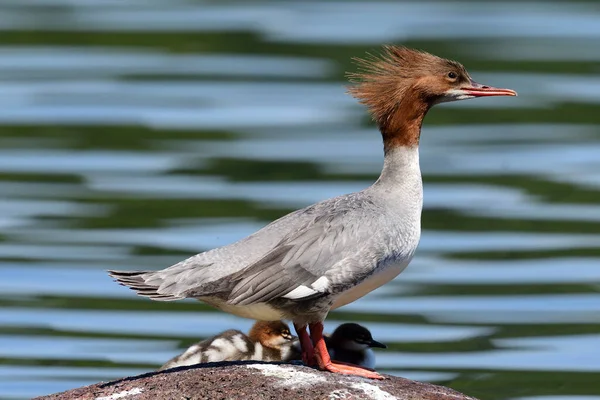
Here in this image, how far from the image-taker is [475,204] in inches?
526

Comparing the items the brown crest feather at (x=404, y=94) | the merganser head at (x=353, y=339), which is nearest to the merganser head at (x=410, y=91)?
the brown crest feather at (x=404, y=94)

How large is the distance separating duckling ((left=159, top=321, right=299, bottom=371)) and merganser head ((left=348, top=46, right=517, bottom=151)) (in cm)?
152

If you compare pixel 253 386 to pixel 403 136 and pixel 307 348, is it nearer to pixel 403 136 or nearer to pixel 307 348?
pixel 307 348

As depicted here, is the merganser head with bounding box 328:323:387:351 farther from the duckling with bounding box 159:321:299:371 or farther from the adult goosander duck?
the adult goosander duck

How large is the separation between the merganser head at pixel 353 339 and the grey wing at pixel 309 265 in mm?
1501

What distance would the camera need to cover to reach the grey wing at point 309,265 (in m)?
7.19

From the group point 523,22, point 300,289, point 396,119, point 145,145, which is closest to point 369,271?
point 300,289

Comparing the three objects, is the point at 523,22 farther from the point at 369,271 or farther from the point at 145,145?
the point at 369,271

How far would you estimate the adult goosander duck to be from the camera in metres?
7.20

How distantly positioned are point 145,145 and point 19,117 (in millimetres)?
1637

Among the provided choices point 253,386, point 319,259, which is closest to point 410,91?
point 319,259

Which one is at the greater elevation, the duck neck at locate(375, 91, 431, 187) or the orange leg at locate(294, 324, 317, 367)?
the duck neck at locate(375, 91, 431, 187)

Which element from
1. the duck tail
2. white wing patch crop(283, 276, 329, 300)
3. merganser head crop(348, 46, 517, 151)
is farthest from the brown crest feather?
the duck tail

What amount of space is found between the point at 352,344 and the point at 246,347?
2.11ft
